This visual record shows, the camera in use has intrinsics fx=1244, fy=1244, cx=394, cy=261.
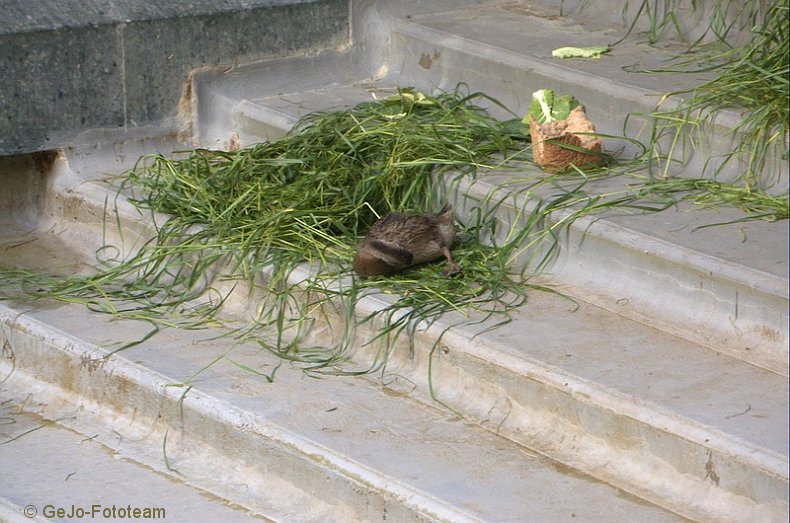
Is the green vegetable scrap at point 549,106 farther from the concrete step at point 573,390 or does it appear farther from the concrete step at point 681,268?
the concrete step at point 573,390

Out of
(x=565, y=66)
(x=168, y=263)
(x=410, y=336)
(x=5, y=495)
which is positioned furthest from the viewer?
(x=565, y=66)

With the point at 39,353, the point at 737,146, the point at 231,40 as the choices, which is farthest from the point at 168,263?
Result: the point at 737,146

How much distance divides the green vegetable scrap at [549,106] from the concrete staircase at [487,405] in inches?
10.1

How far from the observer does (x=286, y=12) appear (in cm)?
568

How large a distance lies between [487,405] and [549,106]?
1.29 metres

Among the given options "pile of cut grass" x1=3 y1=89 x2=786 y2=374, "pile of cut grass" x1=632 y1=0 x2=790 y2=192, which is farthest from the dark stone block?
"pile of cut grass" x1=632 y1=0 x2=790 y2=192

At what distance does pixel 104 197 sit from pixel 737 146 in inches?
98.1

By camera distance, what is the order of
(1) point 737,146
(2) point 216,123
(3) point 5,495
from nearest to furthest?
(3) point 5,495
(1) point 737,146
(2) point 216,123

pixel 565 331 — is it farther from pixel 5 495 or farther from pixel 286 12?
pixel 286 12

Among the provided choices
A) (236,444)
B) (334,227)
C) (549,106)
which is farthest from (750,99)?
(236,444)

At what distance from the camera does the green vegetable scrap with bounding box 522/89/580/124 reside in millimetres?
4480

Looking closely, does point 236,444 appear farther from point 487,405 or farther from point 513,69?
point 513,69

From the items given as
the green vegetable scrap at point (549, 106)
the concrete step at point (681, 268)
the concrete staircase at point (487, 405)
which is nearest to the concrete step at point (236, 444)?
the concrete staircase at point (487, 405)

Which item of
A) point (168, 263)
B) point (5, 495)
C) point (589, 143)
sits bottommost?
point (5, 495)
